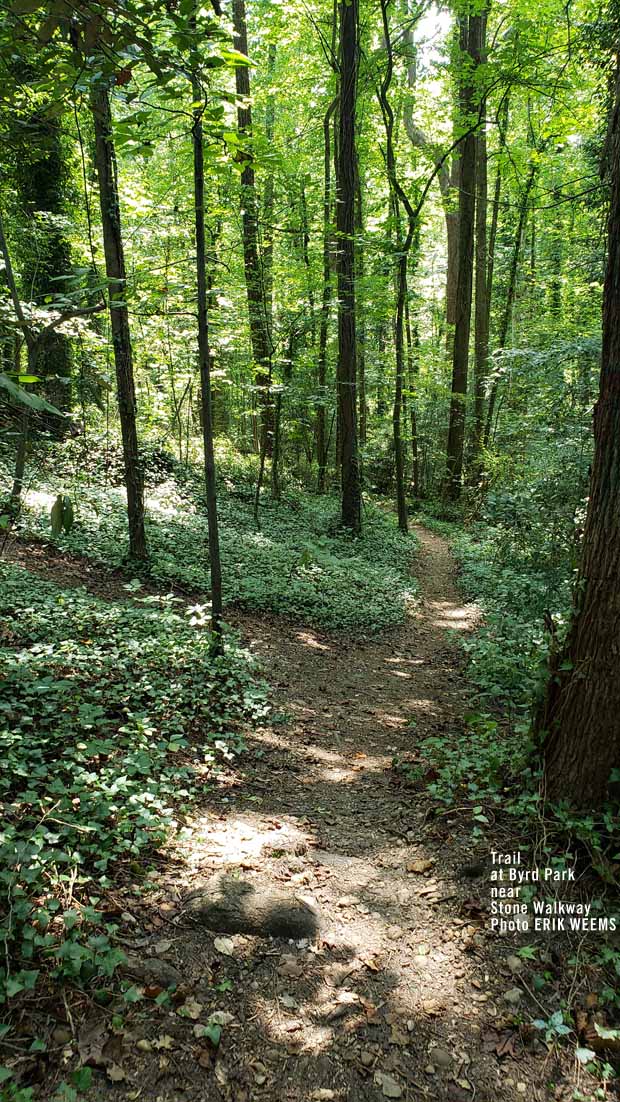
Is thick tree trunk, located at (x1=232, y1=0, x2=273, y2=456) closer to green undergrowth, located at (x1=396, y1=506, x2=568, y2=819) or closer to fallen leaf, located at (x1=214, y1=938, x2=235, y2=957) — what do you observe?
green undergrowth, located at (x1=396, y1=506, x2=568, y2=819)

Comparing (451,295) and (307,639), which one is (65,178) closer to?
(307,639)

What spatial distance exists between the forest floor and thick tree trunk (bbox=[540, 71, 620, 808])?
65cm

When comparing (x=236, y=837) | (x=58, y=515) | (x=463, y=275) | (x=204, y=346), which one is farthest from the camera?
(x=463, y=275)

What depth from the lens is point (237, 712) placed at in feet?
18.5

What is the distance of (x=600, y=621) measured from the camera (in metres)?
3.34

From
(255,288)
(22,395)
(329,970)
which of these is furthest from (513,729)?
(255,288)

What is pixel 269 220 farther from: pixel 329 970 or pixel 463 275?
pixel 329 970

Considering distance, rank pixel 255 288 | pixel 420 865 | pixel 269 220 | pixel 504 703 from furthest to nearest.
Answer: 1. pixel 255 288
2. pixel 269 220
3. pixel 504 703
4. pixel 420 865

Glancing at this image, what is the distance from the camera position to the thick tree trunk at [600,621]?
3254 millimetres

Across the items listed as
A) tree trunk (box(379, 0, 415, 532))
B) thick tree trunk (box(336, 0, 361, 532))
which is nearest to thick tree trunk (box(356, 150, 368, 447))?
thick tree trunk (box(336, 0, 361, 532))

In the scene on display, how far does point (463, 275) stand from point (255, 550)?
10813 millimetres

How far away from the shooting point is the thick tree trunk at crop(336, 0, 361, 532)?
11594 millimetres

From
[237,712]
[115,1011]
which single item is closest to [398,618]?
[237,712]

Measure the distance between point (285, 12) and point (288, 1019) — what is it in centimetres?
1901
